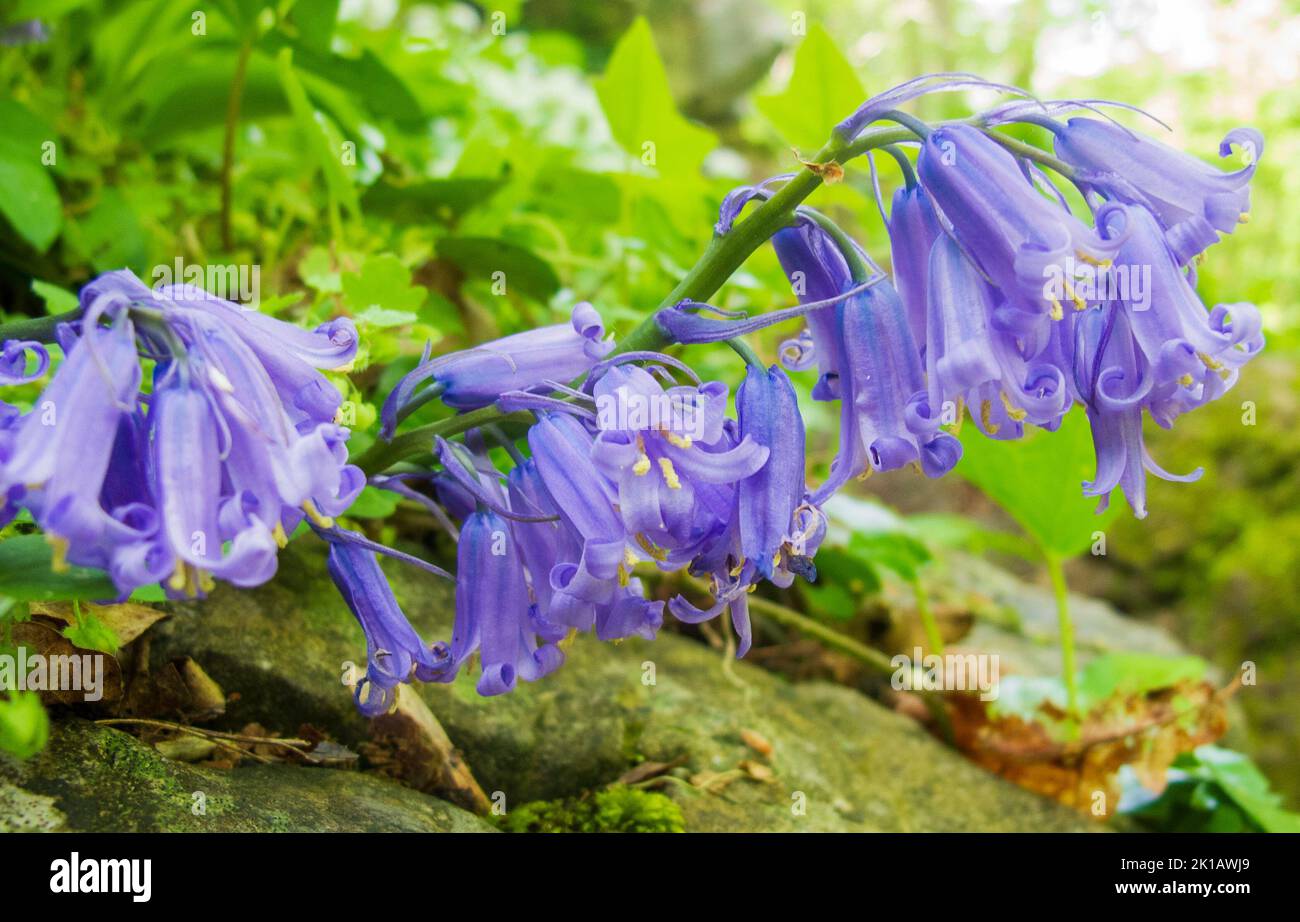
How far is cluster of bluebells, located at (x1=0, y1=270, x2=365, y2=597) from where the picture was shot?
3.29 feet

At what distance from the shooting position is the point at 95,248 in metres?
2.39

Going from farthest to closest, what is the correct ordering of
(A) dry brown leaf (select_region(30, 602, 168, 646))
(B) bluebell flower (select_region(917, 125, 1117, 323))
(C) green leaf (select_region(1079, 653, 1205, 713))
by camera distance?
(C) green leaf (select_region(1079, 653, 1205, 713)), (A) dry brown leaf (select_region(30, 602, 168, 646)), (B) bluebell flower (select_region(917, 125, 1117, 323))

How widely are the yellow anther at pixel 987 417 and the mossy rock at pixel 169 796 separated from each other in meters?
1.01

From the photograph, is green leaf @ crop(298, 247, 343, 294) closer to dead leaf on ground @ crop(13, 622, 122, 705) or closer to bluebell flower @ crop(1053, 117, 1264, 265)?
dead leaf on ground @ crop(13, 622, 122, 705)

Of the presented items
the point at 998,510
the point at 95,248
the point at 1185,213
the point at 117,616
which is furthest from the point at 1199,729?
the point at 998,510

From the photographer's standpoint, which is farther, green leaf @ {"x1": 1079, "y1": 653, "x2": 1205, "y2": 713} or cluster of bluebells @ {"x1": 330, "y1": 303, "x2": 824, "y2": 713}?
green leaf @ {"x1": 1079, "y1": 653, "x2": 1205, "y2": 713}

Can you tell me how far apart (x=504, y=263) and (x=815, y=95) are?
2.68 ft

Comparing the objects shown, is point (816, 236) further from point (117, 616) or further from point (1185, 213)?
point (117, 616)

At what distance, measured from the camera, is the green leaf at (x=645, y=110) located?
245 cm

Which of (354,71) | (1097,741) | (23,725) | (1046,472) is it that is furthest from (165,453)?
(1097,741)

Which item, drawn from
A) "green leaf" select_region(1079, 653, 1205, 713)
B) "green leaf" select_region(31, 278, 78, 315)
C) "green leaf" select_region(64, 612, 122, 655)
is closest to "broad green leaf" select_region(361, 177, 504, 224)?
"green leaf" select_region(31, 278, 78, 315)

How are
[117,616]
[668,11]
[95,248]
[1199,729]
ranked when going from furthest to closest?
[668,11] → [1199,729] → [95,248] → [117,616]

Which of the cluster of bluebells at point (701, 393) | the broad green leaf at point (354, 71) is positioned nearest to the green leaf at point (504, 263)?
the broad green leaf at point (354, 71)

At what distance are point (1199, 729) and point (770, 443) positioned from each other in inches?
74.2
